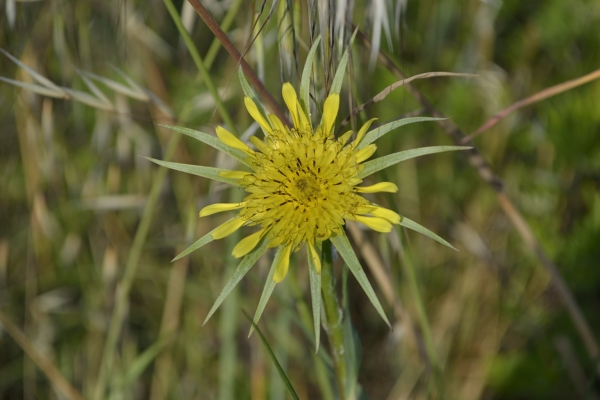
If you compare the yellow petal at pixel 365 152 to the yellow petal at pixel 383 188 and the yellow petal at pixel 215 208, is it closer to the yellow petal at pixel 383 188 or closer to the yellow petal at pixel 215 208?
the yellow petal at pixel 383 188

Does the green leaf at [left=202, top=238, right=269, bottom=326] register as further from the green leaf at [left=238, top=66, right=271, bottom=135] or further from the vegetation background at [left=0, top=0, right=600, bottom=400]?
the vegetation background at [left=0, top=0, right=600, bottom=400]

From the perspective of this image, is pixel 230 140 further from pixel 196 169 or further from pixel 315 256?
pixel 315 256

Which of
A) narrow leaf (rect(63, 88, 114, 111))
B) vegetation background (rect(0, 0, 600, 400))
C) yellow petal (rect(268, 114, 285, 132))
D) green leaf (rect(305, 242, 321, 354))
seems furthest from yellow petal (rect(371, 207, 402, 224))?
vegetation background (rect(0, 0, 600, 400))

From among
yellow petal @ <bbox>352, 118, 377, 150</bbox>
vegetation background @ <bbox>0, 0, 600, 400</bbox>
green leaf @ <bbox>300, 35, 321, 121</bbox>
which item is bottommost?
vegetation background @ <bbox>0, 0, 600, 400</bbox>

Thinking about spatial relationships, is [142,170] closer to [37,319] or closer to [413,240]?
[37,319]

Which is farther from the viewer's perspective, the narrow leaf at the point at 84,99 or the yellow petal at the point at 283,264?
the narrow leaf at the point at 84,99

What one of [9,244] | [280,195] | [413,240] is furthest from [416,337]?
[9,244]

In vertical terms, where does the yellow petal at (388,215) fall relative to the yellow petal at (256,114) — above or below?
below

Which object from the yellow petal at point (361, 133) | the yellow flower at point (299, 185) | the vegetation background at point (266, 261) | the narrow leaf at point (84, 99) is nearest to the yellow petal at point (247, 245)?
the yellow flower at point (299, 185)
